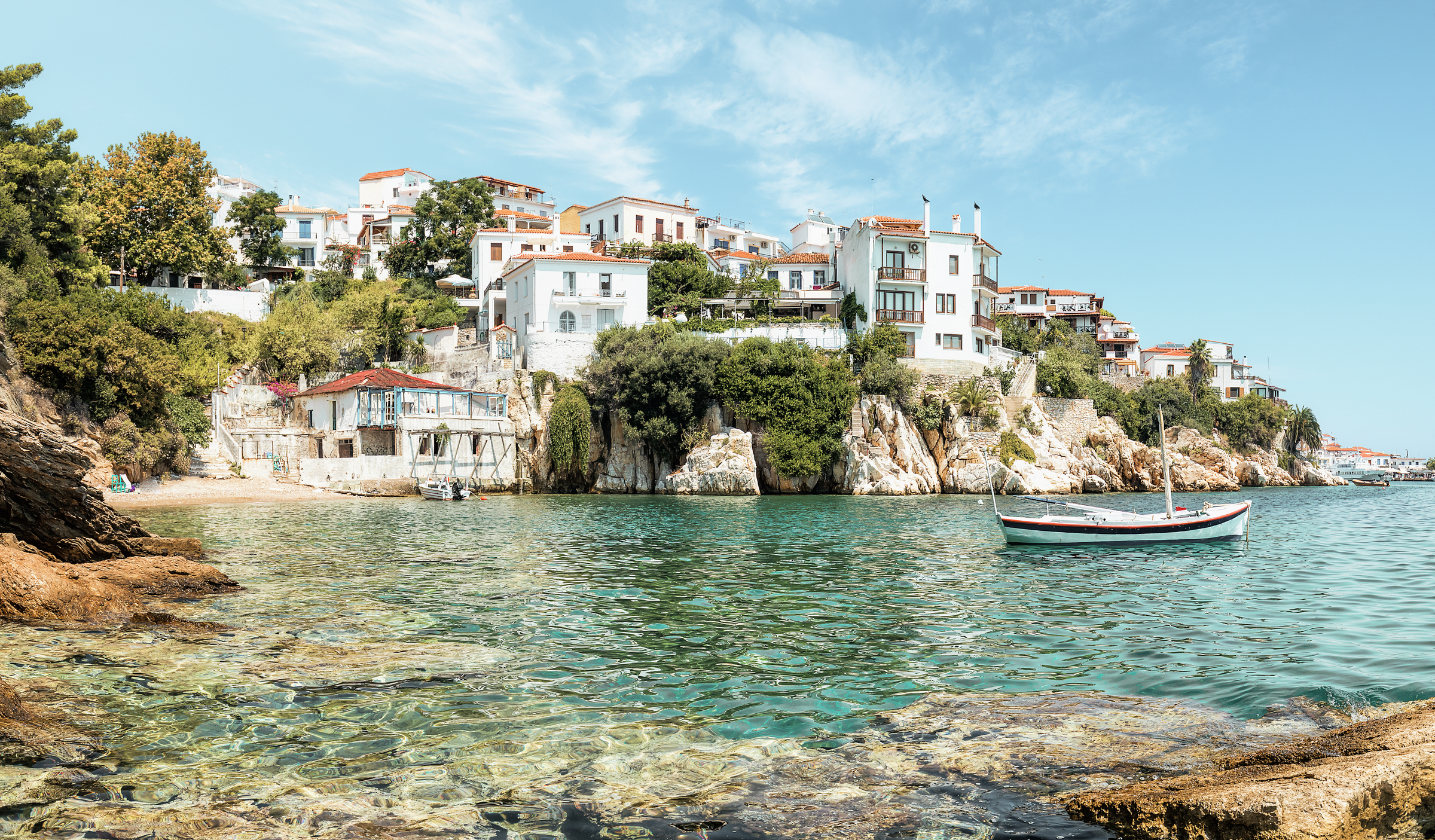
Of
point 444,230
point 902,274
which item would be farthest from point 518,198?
point 902,274

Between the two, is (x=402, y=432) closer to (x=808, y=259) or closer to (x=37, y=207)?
(x=37, y=207)

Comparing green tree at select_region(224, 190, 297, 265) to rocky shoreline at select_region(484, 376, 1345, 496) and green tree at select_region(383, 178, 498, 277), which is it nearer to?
green tree at select_region(383, 178, 498, 277)

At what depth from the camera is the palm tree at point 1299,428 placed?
3438 inches

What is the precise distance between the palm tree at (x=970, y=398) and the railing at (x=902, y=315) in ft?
22.9

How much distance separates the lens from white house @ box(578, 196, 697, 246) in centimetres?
7744

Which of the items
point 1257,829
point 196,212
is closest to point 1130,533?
point 1257,829

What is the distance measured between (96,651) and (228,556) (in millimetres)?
10885

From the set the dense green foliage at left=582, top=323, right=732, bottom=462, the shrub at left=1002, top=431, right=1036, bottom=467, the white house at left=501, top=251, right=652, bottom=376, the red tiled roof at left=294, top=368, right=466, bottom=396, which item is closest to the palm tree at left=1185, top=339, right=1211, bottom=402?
the shrub at left=1002, top=431, right=1036, bottom=467

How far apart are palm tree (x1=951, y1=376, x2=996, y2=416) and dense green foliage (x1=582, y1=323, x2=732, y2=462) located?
637 inches

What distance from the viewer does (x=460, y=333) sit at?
6175 cm

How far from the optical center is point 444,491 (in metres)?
45.2

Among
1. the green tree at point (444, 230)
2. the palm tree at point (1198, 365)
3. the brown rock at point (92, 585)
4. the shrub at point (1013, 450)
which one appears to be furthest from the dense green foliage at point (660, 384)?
the palm tree at point (1198, 365)

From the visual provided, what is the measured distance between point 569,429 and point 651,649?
41.7 m

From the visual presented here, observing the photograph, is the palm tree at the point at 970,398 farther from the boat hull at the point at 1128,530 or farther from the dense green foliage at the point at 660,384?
the boat hull at the point at 1128,530
